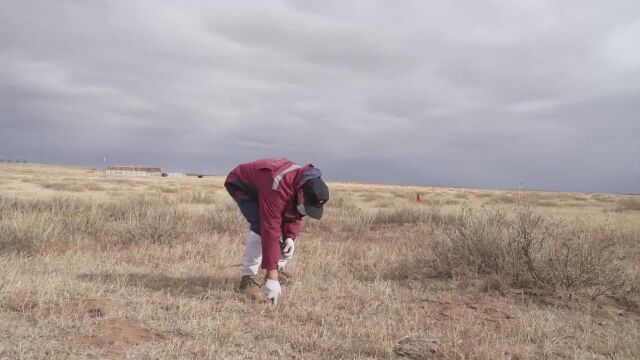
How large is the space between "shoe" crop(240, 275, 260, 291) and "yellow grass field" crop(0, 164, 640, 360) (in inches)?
6.3

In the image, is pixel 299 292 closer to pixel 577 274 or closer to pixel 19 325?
pixel 19 325

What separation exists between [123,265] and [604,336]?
15.7 ft

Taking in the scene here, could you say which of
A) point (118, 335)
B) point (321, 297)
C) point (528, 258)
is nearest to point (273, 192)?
point (321, 297)

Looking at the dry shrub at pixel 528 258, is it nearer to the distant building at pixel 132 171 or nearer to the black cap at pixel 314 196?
the black cap at pixel 314 196

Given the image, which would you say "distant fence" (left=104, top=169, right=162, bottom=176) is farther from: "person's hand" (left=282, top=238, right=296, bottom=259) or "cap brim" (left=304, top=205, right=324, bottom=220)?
"cap brim" (left=304, top=205, right=324, bottom=220)

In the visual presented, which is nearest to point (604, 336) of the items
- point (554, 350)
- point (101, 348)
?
point (554, 350)

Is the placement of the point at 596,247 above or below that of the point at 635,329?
above

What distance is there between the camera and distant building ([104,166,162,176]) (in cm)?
7369

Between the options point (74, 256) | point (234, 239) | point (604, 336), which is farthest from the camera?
point (234, 239)

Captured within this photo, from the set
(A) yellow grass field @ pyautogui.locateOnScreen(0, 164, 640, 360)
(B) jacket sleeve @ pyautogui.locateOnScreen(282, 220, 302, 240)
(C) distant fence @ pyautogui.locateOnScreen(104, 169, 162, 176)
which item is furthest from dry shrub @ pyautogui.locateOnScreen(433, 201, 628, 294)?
(C) distant fence @ pyautogui.locateOnScreen(104, 169, 162, 176)

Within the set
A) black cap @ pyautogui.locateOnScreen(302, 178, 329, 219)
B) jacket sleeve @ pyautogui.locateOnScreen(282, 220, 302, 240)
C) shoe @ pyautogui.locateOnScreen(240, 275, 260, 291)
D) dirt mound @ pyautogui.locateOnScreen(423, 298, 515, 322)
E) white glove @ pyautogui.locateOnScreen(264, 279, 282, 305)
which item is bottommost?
dirt mound @ pyautogui.locateOnScreen(423, 298, 515, 322)

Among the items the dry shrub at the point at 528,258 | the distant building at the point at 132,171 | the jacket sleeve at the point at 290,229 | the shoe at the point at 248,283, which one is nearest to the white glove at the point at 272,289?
the shoe at the point at 248,283

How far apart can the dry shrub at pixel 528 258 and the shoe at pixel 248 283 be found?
2.24m

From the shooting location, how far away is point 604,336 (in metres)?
3.75
